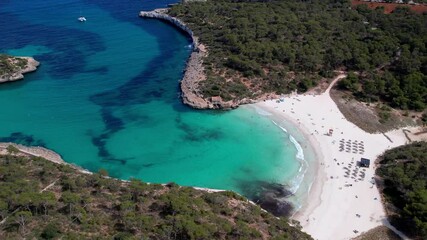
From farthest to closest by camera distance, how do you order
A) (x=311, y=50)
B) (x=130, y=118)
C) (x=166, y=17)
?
(x=166, y=17) → (x=311, y=50) → (x=130, y=118)

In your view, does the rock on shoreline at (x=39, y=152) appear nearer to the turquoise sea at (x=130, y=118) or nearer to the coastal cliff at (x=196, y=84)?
the turquoise sea at (x=130, y=118)

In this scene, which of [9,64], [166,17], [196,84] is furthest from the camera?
[166,17]

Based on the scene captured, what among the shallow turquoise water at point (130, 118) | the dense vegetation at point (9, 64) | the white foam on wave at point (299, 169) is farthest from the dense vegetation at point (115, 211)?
the dense vegetation at point (9, 64)

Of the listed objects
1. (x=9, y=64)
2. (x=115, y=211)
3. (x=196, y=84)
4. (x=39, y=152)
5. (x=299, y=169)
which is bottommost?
(x=39, y=152)

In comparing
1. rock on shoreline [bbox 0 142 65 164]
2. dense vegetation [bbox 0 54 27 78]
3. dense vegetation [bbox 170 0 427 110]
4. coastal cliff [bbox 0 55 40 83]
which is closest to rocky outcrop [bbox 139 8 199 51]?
dense vegetation [bbox 170 0 427 110]

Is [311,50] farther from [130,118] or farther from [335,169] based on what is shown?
[130,118]

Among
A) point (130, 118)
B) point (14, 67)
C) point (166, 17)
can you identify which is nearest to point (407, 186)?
point (130, 118)
